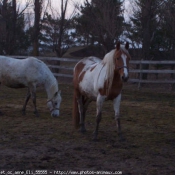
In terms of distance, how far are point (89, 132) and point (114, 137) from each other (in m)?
0.64

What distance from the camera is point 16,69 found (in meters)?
8.81

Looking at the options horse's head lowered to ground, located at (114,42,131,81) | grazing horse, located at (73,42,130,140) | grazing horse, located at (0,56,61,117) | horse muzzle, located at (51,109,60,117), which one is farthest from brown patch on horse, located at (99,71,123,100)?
grazing horse, located at (0,56,61,117)

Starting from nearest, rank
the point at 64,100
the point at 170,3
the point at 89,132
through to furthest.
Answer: the point at 89,132 → the point at 64,100 → the point at 170,3

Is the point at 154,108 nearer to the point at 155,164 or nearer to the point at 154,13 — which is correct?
the point at 155,164

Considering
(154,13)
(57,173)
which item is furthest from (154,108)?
(154,13)

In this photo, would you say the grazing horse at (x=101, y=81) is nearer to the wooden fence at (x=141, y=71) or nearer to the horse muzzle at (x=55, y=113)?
the horse muzzle at (x=55, y=113)

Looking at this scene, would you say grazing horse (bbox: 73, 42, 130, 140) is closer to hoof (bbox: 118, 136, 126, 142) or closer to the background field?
hoof (bbox: 118, 136, 126, 142)

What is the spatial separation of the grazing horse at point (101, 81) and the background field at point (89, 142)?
16.6 inches

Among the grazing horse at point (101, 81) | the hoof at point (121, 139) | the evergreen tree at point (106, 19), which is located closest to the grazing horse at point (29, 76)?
the grazing horse at point (101, 81)

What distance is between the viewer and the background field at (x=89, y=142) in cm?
465

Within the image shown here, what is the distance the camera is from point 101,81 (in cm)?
615

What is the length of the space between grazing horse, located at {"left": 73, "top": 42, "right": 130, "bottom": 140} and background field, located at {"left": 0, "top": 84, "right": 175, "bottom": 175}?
0.42 meters

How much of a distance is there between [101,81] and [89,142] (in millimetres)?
1024

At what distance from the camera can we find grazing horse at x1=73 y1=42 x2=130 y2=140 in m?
5.90
